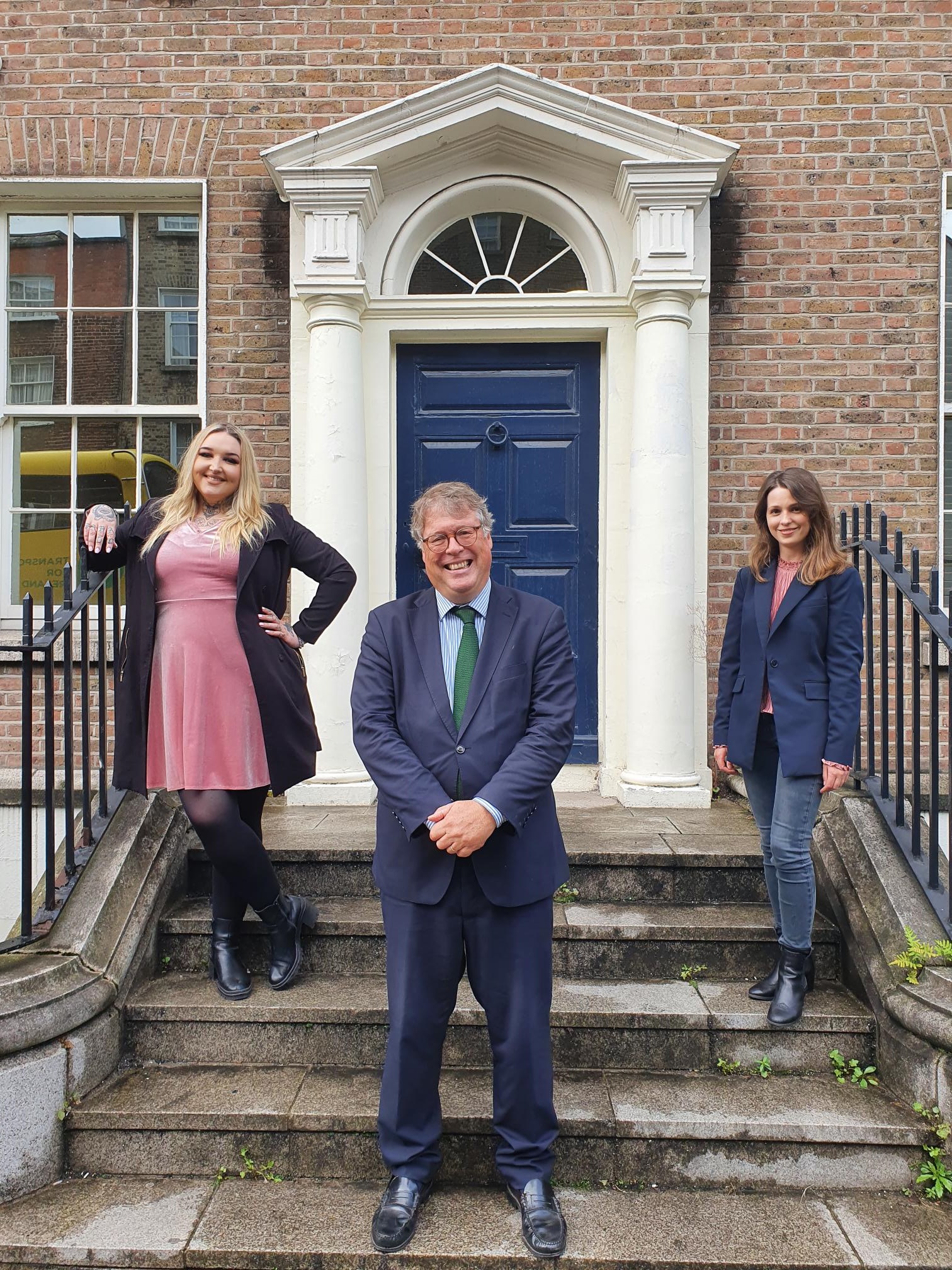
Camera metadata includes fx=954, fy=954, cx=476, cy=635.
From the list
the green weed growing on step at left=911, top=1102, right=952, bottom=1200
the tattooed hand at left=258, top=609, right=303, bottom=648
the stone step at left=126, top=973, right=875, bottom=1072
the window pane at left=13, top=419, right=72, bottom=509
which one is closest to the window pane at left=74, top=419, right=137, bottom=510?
the window pane at left=13, top=419, right=72, bottom=509

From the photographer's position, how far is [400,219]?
520 centimetres

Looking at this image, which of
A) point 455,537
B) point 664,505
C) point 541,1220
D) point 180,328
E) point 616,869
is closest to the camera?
point 541,1220

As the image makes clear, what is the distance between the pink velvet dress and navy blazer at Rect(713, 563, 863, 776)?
64.1 inches

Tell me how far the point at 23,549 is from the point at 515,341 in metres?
3.08

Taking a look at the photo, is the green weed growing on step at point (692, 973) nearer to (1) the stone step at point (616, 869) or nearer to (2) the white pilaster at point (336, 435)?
(1) the stone step at point (616, 869)

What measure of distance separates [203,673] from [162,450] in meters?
2.88

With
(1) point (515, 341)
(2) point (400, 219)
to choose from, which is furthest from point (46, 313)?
(1) point (515, 341)

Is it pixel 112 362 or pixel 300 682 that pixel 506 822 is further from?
pixel 112 362

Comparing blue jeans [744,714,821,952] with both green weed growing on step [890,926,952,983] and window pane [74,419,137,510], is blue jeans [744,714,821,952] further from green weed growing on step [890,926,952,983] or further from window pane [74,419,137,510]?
window pane [74,419,137,510]

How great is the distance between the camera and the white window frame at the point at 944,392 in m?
5.18

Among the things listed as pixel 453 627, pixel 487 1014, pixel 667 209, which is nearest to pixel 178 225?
pixel 667 209

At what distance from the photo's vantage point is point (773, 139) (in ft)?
17.0

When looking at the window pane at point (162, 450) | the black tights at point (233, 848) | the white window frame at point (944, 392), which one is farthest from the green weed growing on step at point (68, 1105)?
the white window frame at point (944, 392)

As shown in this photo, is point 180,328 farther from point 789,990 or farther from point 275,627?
point 789,990
